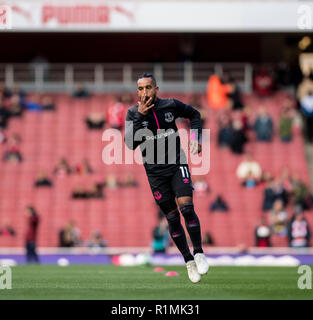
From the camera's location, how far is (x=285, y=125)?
33.5 metres

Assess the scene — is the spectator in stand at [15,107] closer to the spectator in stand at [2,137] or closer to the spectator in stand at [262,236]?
the spectator in stand at [2,137]

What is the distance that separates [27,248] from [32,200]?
7.40 meters

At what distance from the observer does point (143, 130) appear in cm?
1163

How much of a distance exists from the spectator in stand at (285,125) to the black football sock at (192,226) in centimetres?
2197

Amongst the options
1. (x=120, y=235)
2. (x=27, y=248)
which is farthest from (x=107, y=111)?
(x=27, y=248)

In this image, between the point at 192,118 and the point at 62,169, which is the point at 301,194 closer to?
the point at 62,169

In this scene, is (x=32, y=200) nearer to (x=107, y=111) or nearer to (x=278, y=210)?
(x=107, y=111)

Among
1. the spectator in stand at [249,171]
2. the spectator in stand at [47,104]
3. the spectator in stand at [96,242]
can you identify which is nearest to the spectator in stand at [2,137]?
the spectator in stand at [47,104]

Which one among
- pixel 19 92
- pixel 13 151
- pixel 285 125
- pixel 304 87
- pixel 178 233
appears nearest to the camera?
pixel 178 233

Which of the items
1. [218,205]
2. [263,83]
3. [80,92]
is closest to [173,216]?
[218,205]

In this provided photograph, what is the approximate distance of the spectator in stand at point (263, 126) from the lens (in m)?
33.2

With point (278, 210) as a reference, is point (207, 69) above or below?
above

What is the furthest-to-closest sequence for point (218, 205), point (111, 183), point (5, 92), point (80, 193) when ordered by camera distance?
point (5, 92)
point (111, 183)
point (80, 193)
point (218, 205)

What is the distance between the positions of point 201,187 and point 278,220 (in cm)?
344
